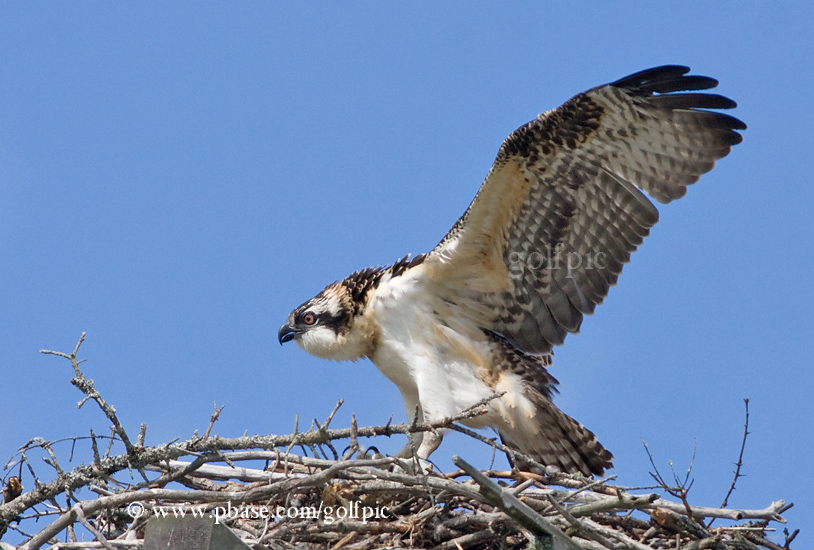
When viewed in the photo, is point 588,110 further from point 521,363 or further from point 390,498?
point 390,498

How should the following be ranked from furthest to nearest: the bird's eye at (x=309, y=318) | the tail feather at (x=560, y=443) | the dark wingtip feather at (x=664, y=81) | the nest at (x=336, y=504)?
1. the bird's eye at (x=309, y=318)
2. the tail feather at (x=560, y=443)
3. the dark wingtip feather at (x=664, y=81)
4. the nest at (x=336, y=504)

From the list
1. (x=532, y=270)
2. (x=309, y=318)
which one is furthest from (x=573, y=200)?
(x=309, y=318)

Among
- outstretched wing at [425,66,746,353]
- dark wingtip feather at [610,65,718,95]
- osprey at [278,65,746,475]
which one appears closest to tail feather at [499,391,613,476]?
osprey at [278,65,746,475]

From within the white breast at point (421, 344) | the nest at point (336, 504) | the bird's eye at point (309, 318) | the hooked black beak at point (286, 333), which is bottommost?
the nest at point (336, 504)

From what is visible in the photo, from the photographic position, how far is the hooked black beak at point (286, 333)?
6.61 metres

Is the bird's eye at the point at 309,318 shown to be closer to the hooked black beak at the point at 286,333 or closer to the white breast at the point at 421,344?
the hooked black beak at the point at 286,333

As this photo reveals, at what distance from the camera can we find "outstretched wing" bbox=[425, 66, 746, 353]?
588 cm

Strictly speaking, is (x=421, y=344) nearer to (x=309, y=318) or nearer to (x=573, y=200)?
(x=309, y=318)

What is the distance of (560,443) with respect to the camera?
620 cm

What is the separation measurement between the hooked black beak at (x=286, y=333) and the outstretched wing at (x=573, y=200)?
1078mm

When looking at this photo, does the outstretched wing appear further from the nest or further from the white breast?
the nest

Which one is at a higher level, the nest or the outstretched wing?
the outstretched wing

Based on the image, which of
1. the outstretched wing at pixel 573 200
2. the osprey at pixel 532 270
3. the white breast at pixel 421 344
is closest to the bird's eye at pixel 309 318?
the osprey at pixel 532 270

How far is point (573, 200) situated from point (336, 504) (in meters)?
2.58
